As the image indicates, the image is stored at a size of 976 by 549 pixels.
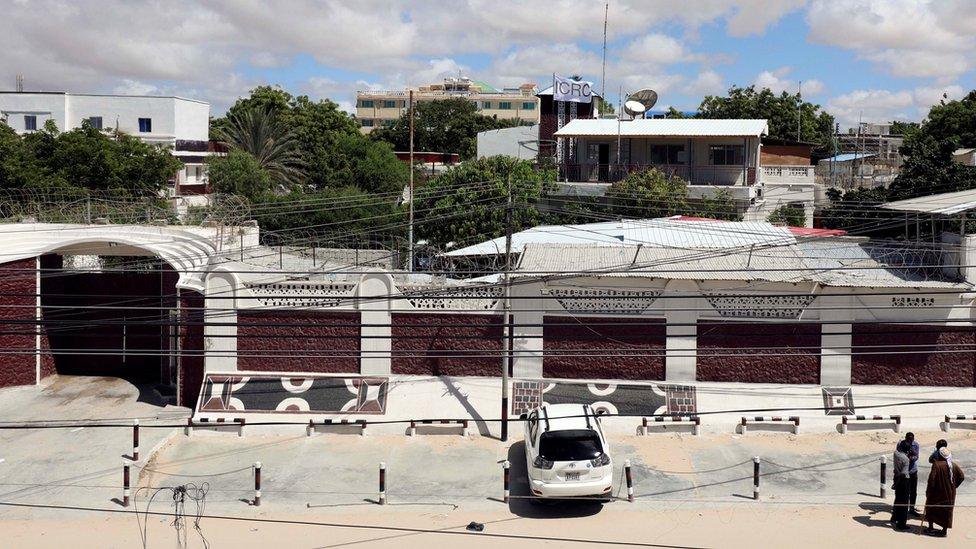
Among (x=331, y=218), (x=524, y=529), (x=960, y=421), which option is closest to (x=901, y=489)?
(x=960, y=421)

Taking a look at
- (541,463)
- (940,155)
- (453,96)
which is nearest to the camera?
(541,463)

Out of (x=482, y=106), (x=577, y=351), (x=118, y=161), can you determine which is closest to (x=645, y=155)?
(x=577, y=351)

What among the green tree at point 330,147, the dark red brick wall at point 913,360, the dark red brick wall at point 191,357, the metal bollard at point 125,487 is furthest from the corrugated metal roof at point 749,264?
the green tree at point 330,147

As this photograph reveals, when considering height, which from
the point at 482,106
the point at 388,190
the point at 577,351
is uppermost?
the point at 482,106

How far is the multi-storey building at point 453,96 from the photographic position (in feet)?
320

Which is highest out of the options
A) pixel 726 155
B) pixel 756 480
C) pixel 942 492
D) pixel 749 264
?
pixel 726 155

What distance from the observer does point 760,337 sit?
18.5 metres

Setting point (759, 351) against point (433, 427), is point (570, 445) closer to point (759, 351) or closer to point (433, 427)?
point (433, 427)

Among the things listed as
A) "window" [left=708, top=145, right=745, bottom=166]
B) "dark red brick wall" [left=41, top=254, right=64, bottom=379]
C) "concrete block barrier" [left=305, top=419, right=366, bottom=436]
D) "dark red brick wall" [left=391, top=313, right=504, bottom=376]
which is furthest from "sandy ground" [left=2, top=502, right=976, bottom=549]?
"window" [left=708, top=145, right=745, bottom=166]

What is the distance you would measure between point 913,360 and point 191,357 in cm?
1459

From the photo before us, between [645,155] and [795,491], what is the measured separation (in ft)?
73.3

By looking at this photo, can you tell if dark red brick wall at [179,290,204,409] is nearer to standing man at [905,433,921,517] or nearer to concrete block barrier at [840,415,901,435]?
concrete block barrier at [840,415,901,435]

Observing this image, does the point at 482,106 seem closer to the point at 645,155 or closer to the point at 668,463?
the point at 645,155

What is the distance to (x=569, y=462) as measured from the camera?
546 inches
